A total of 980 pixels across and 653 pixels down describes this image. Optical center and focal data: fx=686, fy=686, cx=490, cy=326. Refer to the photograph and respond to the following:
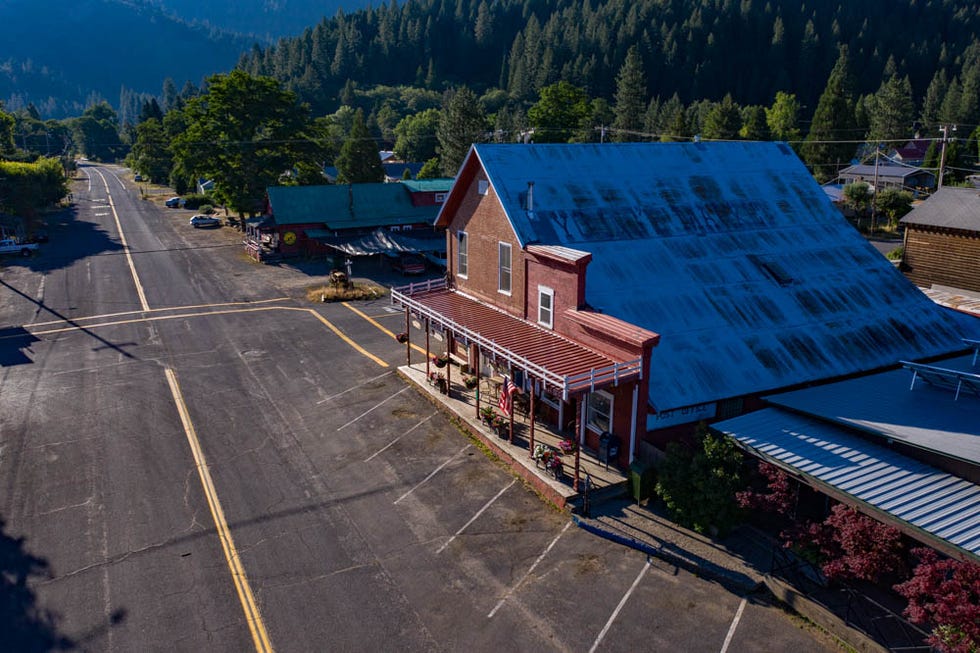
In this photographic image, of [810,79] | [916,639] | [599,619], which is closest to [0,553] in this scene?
[599,619]

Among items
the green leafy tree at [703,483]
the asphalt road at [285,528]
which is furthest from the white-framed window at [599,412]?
the asphalt road at [285,528]

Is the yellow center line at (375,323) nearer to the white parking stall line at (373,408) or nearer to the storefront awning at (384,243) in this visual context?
the white parking stall line at (373,408)

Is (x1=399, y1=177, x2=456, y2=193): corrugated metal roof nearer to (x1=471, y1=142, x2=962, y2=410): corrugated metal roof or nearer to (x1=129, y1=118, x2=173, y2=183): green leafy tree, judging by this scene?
(x1=471, y1=142, x2=962, y2=410): corrugated metal roof

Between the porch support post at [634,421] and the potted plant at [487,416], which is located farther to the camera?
the potted plant at [487,416]

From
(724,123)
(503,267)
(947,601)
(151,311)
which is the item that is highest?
(724,123)

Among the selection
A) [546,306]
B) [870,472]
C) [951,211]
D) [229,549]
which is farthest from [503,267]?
[951,211]

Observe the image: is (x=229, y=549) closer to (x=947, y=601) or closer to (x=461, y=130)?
(x=947, y=601)

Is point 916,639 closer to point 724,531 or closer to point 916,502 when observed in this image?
point 916,502
